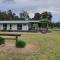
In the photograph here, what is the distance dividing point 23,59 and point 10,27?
40846 mm

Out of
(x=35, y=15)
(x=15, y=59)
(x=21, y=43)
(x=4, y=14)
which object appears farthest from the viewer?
(x=35, y=15)

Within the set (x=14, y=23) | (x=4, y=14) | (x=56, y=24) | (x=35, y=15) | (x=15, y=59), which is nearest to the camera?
(x=15, y=59)

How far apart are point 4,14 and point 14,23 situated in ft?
119

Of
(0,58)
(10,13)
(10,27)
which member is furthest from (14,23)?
(10,13)

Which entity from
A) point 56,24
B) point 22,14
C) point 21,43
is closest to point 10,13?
point 22,14

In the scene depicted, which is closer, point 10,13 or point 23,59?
point 23,59

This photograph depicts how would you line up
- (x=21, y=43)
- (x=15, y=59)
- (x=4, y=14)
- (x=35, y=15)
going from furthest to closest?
(x=35, y=15)
(x=4, y=14)
(x=21, y=43)
(x=15, y=59)

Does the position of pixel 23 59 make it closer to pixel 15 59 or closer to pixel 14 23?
pixel 15 59

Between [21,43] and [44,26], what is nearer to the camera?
[21,43]

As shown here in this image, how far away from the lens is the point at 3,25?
169 ft

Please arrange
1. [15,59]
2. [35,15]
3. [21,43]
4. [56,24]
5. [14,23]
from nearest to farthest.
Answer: [15,59], [21,43], [14,23], [35,15], [56,24]

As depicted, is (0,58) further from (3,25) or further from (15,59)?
(3,25)

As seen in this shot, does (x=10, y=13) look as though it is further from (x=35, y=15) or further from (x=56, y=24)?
(x=56, y=24)

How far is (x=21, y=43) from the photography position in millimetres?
14898
